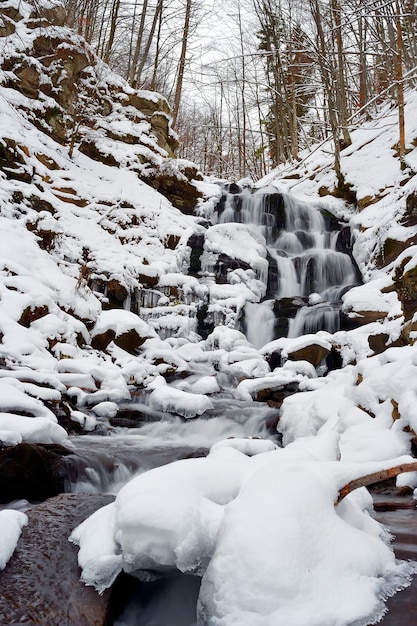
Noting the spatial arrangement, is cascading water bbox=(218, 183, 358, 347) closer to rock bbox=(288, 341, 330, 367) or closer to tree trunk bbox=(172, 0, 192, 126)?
rock bbox=(288, 341, 330, 367)

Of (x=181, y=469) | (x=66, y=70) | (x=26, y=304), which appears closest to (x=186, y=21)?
(x=66, y=70)

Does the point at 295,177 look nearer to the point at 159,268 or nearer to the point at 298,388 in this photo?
the point at 159,268

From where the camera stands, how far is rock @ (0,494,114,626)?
1690 mm

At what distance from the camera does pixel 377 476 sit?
6.04 feet

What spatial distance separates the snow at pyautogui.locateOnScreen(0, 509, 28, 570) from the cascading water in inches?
293

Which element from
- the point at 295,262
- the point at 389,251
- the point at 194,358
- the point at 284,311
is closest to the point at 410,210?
the point at 389,251

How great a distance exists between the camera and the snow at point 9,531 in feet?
6.67

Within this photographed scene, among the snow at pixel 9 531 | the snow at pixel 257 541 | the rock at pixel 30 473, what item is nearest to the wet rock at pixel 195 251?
the rock at pixel 30 473

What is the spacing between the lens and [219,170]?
29.2m

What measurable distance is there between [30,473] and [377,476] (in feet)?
8.00

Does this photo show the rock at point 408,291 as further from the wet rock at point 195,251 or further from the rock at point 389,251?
the wet rock at point 195,251

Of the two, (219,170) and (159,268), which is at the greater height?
(219,170)

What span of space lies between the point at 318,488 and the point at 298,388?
456 centimetres

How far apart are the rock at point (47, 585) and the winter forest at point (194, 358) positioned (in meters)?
0.01
